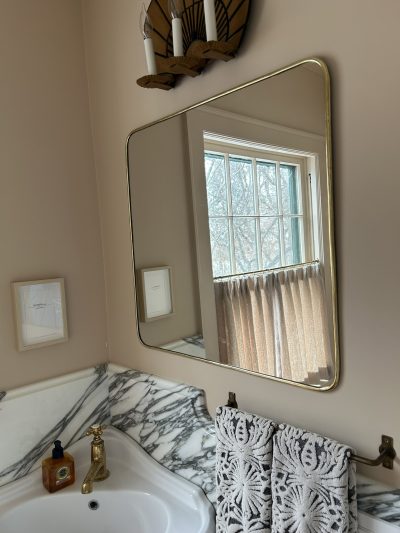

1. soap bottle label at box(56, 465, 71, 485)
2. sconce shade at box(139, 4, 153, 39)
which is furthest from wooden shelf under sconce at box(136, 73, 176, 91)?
soap bottle label at box(56, 465, 71, 485)

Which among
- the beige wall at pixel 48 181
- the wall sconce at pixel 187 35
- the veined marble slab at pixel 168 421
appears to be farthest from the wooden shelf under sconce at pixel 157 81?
the veined marble slab at pixel 168 421

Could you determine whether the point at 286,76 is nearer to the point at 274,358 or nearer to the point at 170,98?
the point at 170,98

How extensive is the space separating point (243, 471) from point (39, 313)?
836 mm

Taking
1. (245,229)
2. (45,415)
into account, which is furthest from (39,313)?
(245,229)

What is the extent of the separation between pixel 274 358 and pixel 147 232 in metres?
0.60

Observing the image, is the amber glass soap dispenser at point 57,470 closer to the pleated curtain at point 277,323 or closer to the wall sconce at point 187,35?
the pleated curtain at point 277,323

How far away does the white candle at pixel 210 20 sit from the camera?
3.23 ft

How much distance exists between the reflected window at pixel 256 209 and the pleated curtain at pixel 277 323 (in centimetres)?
4

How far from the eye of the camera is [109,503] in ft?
4.35

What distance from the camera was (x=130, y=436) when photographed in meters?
1.50

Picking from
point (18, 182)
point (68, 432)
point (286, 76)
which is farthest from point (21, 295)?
point (286, 76)

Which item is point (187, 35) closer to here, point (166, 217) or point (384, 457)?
point (166, 217)

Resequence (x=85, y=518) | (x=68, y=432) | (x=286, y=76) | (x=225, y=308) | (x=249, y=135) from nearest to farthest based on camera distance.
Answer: (x=286, y=76) < (x=249, y=135) < (x=225, y=308) < (x=85, y=518) < (x=68, y=432)

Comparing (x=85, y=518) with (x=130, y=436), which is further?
(x=130, y=436)
